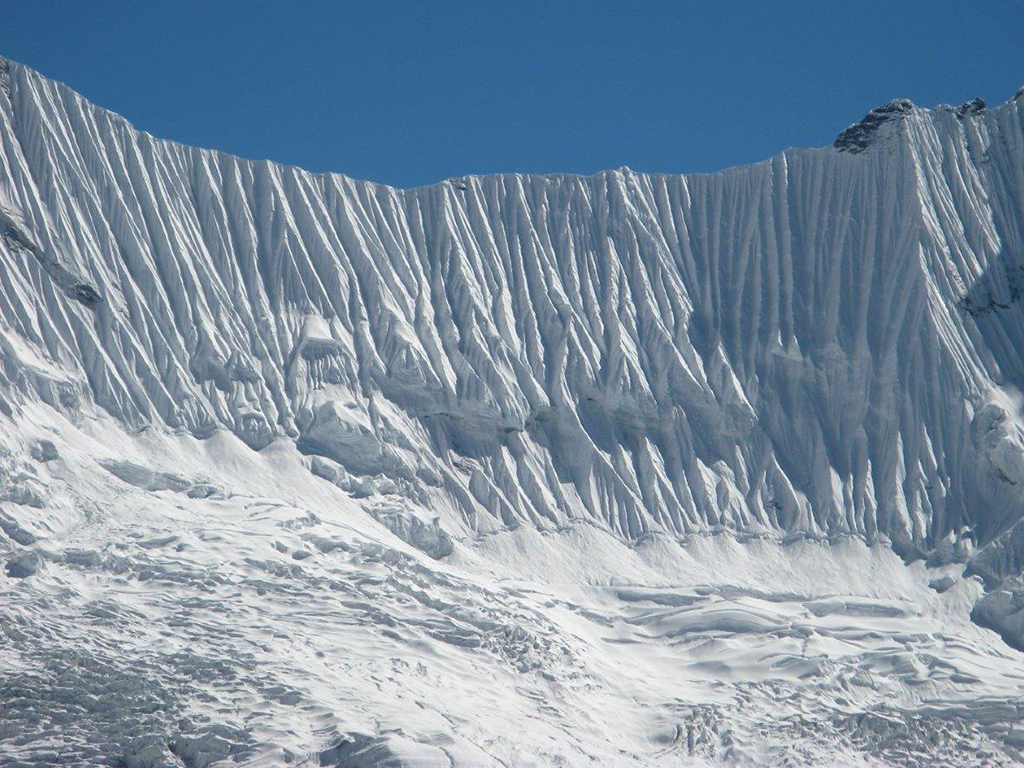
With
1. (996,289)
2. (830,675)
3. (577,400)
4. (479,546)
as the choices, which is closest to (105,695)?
(479,546)

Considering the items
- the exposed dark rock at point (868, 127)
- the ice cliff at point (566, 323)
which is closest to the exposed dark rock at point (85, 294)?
the ice cliff at point (566, 323)

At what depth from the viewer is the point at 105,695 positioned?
53094 millimetres

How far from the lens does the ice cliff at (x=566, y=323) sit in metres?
74.5

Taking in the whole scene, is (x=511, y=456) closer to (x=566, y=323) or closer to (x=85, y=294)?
(x=566, y=323)

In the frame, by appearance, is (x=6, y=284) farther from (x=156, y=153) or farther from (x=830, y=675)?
(x=830, y=675)

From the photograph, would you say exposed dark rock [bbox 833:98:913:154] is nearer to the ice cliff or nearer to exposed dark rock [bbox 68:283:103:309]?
the ice cliff

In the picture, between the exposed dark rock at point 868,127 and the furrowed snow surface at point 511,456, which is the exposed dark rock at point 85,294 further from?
the exposed dark rock at point 868,127

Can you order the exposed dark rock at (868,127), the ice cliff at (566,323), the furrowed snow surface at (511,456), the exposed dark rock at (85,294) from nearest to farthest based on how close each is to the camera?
the furrowed snow surface at (511,456)
the ice cliff at (566,323)
the exposed dark rock at (85,294)
the exposed dark rock at (868,127)

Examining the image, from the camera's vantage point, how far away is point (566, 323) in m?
83.3

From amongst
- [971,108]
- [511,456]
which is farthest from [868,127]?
[511,456]

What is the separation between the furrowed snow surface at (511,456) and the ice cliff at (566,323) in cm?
18

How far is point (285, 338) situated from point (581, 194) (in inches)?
755

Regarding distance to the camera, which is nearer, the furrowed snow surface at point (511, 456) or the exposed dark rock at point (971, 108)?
the furrowed snow surface at point (511, 456)

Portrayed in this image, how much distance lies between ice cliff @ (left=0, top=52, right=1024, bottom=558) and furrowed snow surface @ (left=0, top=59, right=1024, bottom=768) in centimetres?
18
